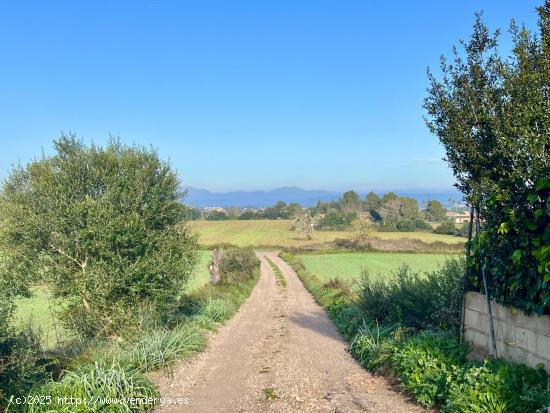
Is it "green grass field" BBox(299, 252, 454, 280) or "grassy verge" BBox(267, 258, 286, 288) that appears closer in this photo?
"grassy verge" BBox(267, 258, 286, 288)

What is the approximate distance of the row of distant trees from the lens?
104 metres

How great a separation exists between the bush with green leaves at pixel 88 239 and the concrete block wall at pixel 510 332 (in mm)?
8768

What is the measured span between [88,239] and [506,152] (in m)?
10.8

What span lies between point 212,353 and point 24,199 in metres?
7.28

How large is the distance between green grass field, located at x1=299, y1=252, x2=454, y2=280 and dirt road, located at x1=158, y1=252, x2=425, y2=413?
84.3ft

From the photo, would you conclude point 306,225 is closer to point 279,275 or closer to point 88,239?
point 279,275

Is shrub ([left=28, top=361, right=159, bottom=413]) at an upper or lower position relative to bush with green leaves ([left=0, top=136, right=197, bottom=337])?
lower

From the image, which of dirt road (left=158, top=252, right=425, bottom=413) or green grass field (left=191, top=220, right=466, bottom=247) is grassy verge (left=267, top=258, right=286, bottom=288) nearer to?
dirt road (left=158, top=252, right=425, bottom=413)

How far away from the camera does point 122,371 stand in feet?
26.2

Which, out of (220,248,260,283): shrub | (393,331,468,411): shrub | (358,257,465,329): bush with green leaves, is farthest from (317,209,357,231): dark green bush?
(393,331,468,411): shrub

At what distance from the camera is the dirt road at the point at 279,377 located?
7898mm

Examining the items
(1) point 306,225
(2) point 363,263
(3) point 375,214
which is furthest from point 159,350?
(3) point 375,214

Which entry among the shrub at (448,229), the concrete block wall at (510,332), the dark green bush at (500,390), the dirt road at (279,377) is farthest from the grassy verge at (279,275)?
the shrub at (448,229)

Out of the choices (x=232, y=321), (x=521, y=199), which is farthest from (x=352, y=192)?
(x=521, y=199)
